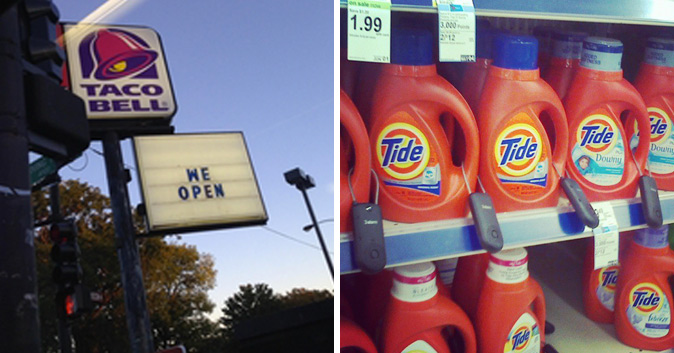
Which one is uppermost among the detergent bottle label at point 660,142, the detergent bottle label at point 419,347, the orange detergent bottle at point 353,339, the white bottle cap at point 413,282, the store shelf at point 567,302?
the detergent bottle label at point 660,142

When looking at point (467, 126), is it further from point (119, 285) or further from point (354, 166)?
point (119, 285)

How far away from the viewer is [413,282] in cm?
144

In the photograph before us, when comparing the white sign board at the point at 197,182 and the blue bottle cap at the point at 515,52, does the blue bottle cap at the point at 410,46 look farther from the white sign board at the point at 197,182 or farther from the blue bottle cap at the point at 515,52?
the white sign board at the point at 197,182

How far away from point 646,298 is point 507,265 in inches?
23.7

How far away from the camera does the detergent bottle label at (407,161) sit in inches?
54.9

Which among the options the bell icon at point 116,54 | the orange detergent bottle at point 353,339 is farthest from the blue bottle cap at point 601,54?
the bell icon at point 116,54

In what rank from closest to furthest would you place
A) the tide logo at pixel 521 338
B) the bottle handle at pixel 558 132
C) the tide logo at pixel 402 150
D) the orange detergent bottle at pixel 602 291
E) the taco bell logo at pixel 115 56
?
1. the tide logo at pixel 402 150
2. the bottle handle at pixel 558 132
3. the tide logo at pixel 521 338
4. the orange detergent bottle at pixel 602 291
5. the taco bell logo at pixel 115 56

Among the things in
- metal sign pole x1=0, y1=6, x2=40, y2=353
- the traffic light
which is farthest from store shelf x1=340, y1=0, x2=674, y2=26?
the traffic light

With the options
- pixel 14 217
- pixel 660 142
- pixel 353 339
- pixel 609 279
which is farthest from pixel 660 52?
pixel 14 217

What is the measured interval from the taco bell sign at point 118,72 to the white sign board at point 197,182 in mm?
485

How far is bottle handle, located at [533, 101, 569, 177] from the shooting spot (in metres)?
1.52

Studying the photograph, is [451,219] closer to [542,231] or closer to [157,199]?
[542,231]

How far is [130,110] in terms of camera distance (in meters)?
6.38

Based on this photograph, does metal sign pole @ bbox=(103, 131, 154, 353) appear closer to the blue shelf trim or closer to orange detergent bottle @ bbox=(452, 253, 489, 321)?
orange detergent bottle @ bbox=(452, 253, 489, 321)
